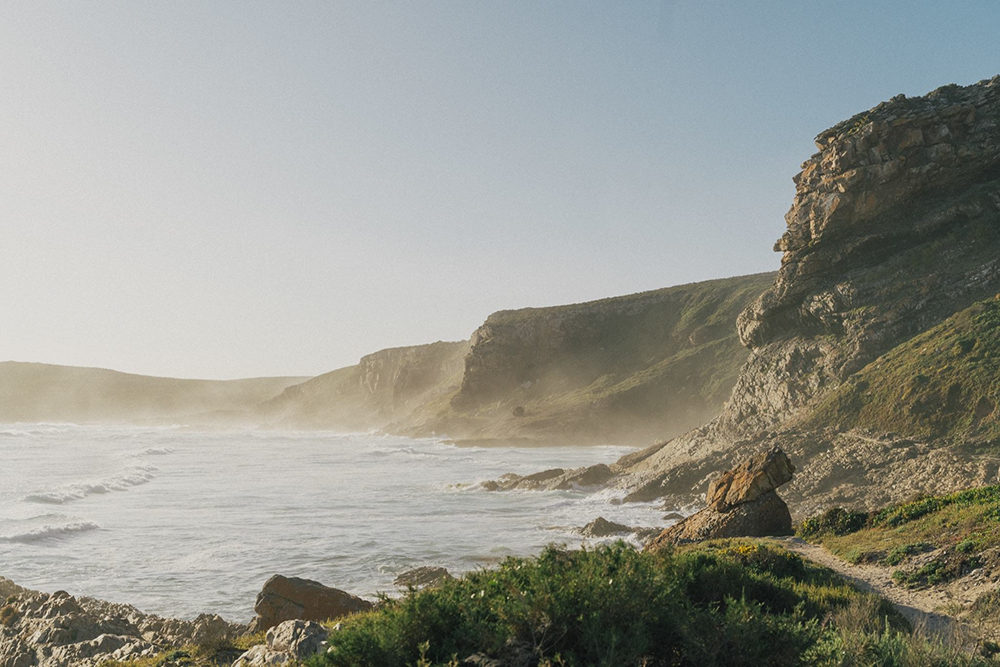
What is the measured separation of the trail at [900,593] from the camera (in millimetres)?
10250

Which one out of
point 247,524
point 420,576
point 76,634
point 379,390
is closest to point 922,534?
point 420,576

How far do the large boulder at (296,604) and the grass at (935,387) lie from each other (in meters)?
26.6

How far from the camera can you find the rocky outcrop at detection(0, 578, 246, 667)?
10.8 metres

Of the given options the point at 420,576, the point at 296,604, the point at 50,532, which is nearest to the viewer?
the point at 296,604

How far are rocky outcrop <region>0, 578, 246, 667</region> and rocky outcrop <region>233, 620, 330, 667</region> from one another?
1985 millimetres

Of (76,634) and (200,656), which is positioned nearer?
(200,656)

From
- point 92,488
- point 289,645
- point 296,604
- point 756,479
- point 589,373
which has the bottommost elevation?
point 92,488

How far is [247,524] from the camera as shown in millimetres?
28859

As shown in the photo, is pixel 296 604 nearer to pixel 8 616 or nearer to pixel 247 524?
pixel 8 616

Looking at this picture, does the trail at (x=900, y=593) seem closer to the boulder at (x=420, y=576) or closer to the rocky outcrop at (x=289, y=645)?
the rocky outcrop at (x=289, y=645)

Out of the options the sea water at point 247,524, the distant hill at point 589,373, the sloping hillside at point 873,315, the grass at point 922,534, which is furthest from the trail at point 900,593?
the distant hill at point 589,373

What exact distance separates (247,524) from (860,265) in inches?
1489

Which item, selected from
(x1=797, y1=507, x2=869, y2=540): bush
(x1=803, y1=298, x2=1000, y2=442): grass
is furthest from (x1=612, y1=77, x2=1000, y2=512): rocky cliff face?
(x1=797, y1=507, x2=869, y2=540): bush

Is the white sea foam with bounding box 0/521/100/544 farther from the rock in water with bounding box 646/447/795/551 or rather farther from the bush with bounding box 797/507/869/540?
the bush with bounding box 797/507/869/540
